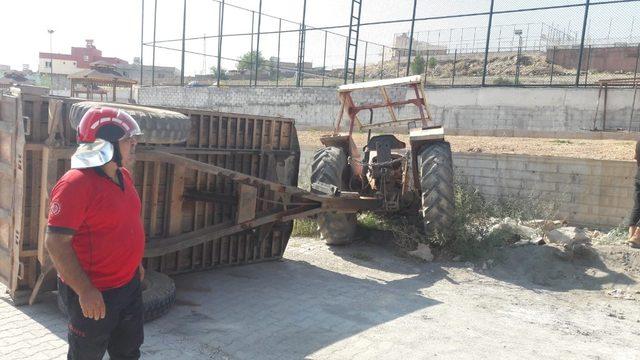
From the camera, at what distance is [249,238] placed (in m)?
6.81

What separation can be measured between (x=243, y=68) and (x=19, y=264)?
74.7ft

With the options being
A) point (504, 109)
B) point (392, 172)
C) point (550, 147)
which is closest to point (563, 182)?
point (550, 147)

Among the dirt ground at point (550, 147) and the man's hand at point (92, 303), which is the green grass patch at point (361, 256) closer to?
the dirt ground at point (550, 147)

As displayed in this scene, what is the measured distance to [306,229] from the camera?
8.98 m

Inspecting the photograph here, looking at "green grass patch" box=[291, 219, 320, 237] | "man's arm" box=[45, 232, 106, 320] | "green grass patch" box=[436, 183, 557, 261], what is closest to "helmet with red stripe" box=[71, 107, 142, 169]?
"man's arm" box=[45, 232, 106, 320]

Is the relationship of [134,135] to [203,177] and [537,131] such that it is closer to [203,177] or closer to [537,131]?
[203,177]

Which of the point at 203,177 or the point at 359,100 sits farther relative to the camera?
the point at 359,100

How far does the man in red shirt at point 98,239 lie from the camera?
2.57m

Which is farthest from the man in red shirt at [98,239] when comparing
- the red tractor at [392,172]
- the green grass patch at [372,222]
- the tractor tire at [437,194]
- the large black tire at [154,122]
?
the green grass patch at [372,222]

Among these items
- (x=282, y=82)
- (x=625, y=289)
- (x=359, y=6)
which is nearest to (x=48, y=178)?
(x=625, y=289)

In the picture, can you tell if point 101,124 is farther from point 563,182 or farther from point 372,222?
point 563,182

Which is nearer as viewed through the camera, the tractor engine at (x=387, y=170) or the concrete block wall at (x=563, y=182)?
the tractor engine at (x=387, y=170)

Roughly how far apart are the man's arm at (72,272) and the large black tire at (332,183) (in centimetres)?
516

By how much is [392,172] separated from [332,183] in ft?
2.92
